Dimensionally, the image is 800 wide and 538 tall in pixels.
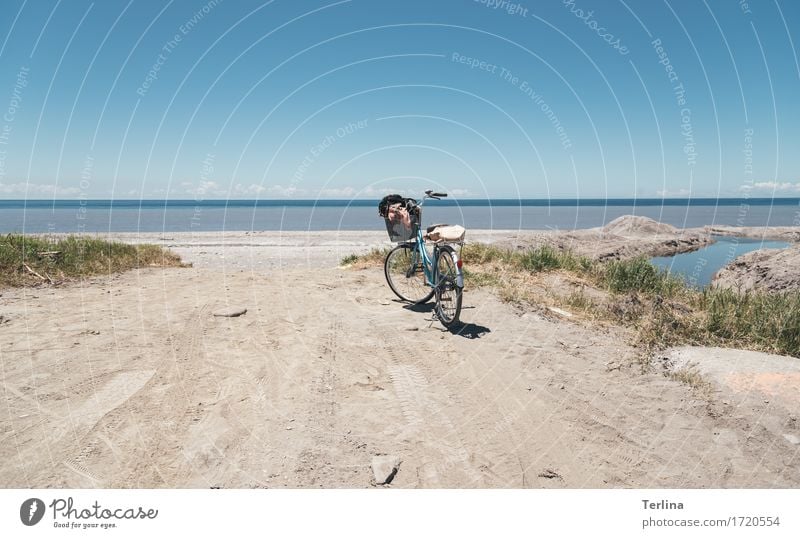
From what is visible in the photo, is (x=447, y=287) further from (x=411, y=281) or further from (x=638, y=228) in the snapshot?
(x=638, y=228)

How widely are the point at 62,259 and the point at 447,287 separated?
931 cm

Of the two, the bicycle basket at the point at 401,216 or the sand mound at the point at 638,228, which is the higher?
the sand mound at the point at 638,228

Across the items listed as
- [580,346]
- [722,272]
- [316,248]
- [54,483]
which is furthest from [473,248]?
[316,248]

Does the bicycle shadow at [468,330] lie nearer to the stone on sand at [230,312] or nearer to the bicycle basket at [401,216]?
the bicycle basket at [401,216]

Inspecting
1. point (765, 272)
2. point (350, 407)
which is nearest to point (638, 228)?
point (765, 272)

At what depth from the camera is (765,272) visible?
35.0 feet

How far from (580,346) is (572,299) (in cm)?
197

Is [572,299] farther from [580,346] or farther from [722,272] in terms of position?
[722,272]

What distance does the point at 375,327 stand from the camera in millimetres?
7152

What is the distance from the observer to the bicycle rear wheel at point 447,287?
698 centimetres

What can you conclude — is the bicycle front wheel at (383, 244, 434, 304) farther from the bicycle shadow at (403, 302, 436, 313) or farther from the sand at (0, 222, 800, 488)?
the sand at (0, 222, 800, 488)

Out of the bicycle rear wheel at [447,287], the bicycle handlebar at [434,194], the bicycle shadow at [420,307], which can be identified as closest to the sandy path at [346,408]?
the bicycle rear wheel at [447,287]

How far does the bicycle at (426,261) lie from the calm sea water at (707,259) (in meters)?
7.64
